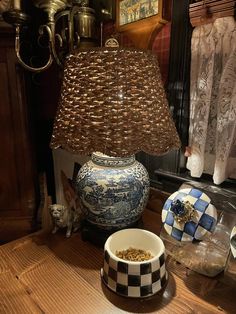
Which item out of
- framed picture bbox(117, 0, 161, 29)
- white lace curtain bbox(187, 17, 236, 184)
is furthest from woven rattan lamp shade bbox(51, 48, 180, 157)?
framed picture bbox(117, 0, 161, 29)

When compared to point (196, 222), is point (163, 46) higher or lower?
higher

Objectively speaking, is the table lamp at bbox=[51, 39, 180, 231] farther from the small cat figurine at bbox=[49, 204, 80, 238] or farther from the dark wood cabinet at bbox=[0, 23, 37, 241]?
the dark wood cabinet at bbox=[0, 23, 37, 241]

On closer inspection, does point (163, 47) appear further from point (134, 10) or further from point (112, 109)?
point (112, 109)

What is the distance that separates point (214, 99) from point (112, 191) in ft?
1.60

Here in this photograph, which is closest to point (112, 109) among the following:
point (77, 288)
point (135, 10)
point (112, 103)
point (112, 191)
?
point (112, 103)

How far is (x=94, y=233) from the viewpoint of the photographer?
2.76 ft

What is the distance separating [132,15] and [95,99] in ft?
1.93

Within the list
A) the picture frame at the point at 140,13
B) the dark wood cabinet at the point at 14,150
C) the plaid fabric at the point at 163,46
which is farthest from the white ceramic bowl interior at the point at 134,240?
the dark wood cabinet at the point at 14,150

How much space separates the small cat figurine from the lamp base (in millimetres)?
40

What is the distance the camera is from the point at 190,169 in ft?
3.08

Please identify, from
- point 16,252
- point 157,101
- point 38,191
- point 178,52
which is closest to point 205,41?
point 178,52

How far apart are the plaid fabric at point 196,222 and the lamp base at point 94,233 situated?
0.20 m

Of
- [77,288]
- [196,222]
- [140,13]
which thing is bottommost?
[77,288]

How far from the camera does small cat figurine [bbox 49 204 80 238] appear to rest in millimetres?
878
